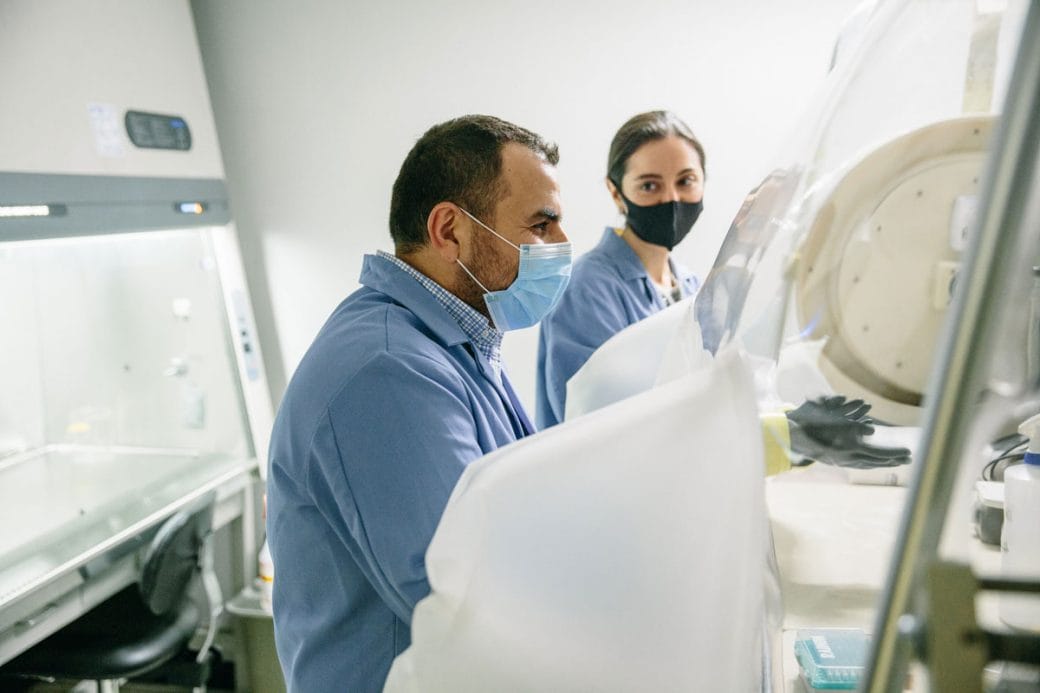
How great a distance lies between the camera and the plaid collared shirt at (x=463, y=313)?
43.8 inches

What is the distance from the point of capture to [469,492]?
0.56m

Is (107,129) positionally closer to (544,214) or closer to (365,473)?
(544,214)

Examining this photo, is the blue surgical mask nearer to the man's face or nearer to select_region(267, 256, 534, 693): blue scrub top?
the man's face

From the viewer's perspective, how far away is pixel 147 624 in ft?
6.63

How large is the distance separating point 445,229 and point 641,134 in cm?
84

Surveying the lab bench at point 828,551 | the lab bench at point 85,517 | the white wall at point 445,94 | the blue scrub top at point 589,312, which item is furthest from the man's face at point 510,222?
the lab bench at point 85,517

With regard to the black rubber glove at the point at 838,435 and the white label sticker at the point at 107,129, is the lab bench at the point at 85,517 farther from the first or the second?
the black rubber glove at the point at 838,435

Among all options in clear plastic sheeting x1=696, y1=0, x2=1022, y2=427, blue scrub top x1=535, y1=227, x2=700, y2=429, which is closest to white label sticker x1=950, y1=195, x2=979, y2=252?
clear plastic sheeting x1=696, y1=0, x2=1022, y2=427

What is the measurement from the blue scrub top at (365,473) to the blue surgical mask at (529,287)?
141 millimetres

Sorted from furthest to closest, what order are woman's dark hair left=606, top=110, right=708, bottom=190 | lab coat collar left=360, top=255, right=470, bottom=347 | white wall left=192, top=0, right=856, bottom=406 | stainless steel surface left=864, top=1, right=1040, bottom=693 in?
white wall left=192, top=0, right=856, bottom=406 < woman's dark hair left=606, top=110, right=708, bottom=190 < lab coat collar left=360, top=255, right=470, bottom=347 < stainless steel surface left=864, top=1, right=1040, bottom=693

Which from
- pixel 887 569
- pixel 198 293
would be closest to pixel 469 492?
pixel 887 569

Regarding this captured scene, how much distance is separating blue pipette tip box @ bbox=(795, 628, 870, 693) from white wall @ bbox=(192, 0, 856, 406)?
1671mm

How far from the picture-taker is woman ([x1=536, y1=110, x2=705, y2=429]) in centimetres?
171

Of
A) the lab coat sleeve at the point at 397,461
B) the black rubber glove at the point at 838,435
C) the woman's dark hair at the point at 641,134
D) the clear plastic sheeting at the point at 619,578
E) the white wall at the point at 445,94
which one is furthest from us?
the white wall at the point at 445,94
